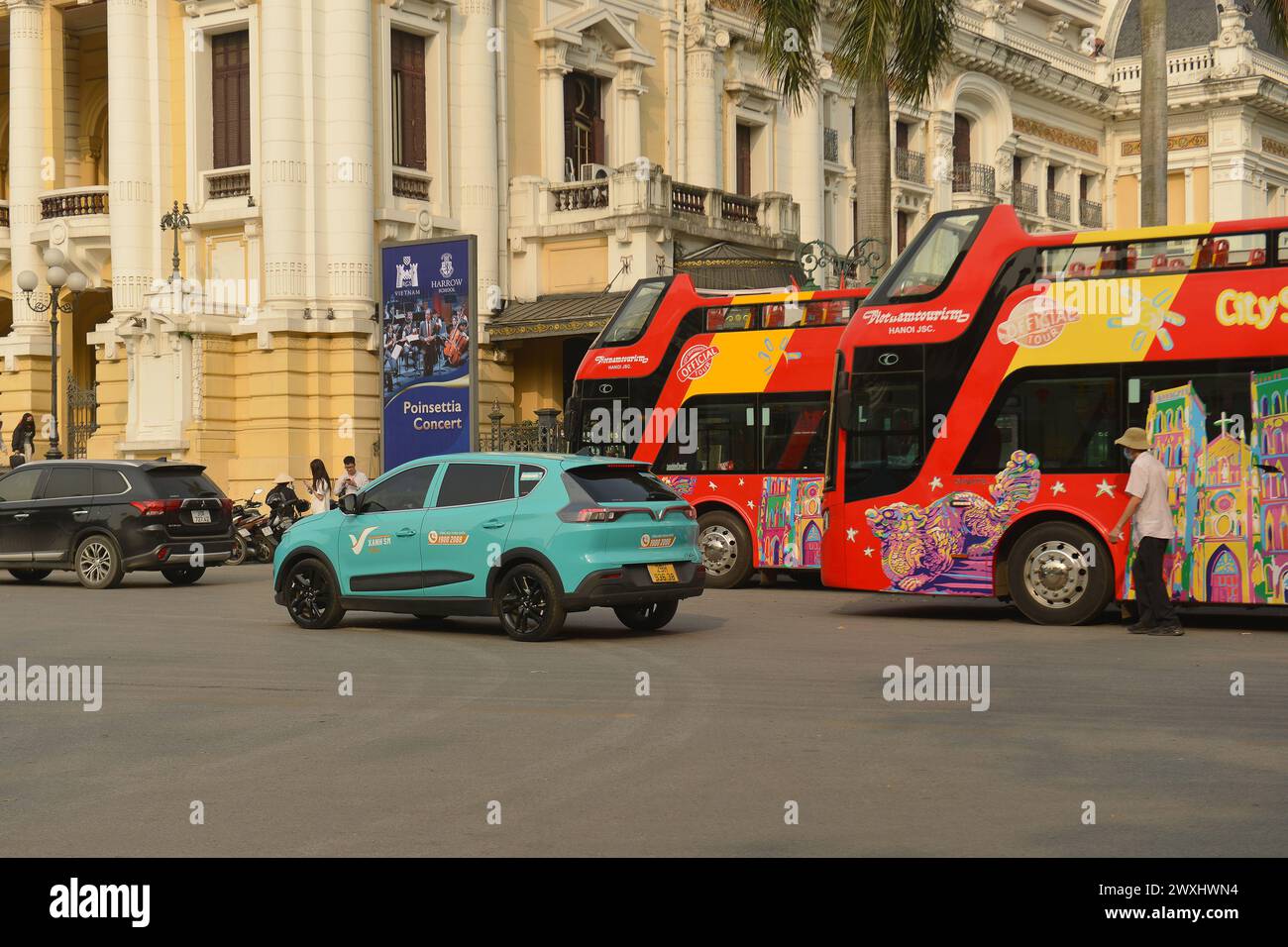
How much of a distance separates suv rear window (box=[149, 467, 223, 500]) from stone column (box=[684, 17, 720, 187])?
68.0 ft

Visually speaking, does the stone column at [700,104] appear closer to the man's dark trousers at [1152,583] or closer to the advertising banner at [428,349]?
the advertising banner at [428,349]

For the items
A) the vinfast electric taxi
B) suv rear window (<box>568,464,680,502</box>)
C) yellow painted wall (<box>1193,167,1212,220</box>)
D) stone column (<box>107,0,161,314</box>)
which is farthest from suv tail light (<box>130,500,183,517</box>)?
yellow painted wall (<box>1193,167,1212,220</box>)

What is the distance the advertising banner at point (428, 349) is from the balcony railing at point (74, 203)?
36.4ft

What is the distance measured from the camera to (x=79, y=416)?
126 ft

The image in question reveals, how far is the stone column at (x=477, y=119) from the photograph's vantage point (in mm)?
35875

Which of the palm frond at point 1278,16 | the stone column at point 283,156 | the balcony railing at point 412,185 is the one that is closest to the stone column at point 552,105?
the balcony railing at point 412,185

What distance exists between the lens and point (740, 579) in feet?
72.1

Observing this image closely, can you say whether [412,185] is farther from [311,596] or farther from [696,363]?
[311,596]

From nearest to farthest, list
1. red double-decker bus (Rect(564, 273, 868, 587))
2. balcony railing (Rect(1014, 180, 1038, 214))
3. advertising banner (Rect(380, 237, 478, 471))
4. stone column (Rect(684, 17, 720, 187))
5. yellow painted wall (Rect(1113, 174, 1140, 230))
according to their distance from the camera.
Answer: red double-decker bus (Rect(564, 273, 868, 587))
advertising banner (Rect(380, 237, 478, 471))
stone column (Rect(684, 17, 720, 187))
balcony railing (Rect(1014, 180, 1038, 214))
yellow painted wall (Rect(1113, 174, 1140, 230))

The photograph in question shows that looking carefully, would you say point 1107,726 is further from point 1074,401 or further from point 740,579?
point 740,579

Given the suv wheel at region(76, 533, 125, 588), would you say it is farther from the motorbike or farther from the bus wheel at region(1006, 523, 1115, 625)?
the bus wheel at region(1006, 523, 1115, 625)

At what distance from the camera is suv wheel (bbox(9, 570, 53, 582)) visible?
933 inches

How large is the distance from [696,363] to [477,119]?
1542cm
